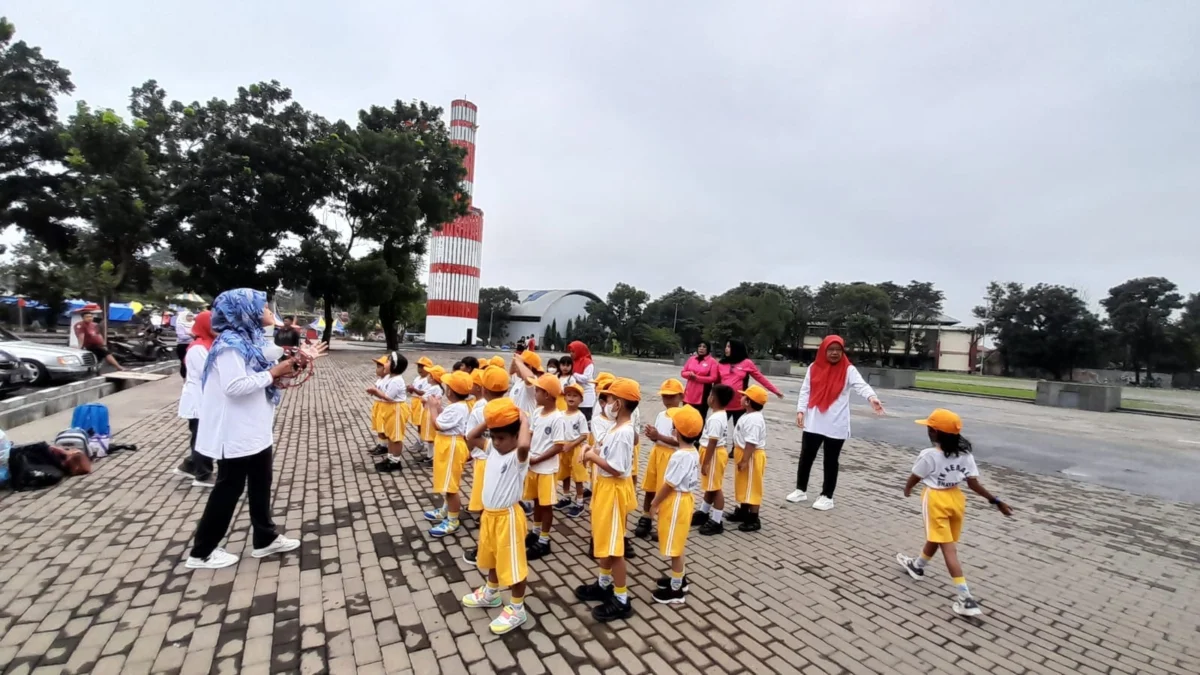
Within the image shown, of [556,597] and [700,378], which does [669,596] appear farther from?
[700,378]

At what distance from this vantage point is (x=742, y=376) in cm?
559

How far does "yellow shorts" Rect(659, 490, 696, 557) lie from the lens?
3116mm

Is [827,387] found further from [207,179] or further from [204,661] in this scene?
[207,179]

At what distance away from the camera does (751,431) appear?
4.35 metres

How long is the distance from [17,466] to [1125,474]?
12.6 m

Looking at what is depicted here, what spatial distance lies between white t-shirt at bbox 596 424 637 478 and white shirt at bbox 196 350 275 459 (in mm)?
2110

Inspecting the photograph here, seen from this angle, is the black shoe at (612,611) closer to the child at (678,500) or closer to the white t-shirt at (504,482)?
the child at (678,500)

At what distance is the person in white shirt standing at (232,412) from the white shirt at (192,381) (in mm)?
1678

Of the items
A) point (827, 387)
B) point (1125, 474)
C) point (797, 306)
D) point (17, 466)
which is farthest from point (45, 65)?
point (797, 306)

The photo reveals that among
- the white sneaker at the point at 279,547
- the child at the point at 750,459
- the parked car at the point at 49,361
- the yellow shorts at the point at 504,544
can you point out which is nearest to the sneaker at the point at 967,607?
the child at the point at 750,459

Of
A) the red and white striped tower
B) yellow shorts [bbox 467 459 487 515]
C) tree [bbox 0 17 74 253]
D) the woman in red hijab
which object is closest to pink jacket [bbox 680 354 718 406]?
the woman in red hijab

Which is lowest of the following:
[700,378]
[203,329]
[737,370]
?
[700,378]

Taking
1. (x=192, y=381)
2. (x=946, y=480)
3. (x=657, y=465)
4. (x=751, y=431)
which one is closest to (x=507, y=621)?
(x=657, y=465)

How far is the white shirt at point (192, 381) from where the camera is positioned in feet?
15.7
